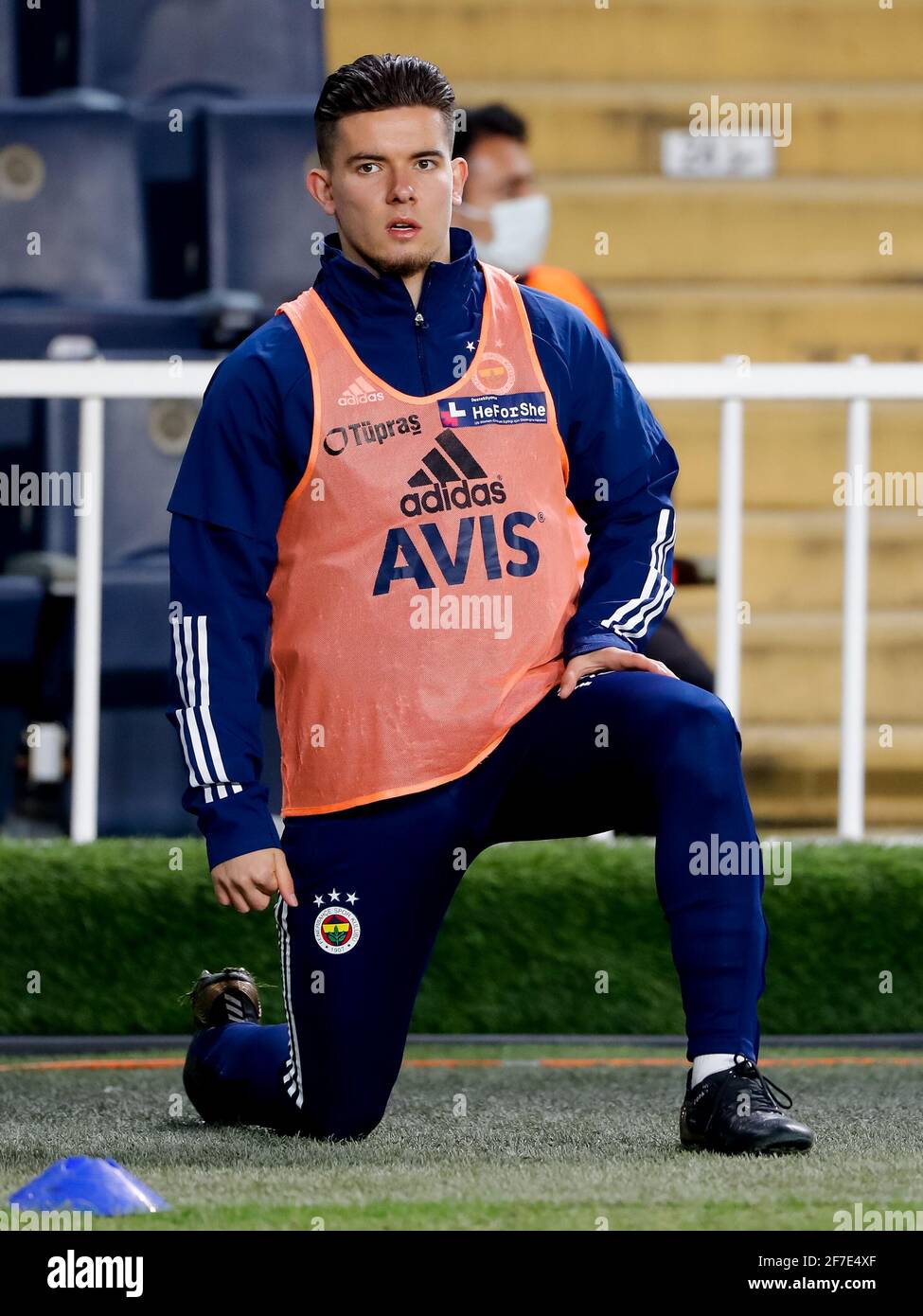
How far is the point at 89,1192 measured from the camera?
8.26 feet

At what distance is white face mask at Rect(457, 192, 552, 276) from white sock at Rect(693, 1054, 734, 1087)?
10.2ft

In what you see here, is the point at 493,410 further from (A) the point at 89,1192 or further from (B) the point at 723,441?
(B) the point at 723,441

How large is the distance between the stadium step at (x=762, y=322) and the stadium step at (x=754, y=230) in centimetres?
8

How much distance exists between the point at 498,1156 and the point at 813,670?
4.06 m

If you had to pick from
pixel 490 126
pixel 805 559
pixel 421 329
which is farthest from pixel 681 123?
pixel 421 329

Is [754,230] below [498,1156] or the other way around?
the other way around

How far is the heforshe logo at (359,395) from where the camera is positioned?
126 inches

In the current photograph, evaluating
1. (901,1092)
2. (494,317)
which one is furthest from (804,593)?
(494,317)

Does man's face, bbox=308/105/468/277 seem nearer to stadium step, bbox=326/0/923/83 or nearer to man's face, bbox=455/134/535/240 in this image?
man's face, bbox=455/134/535/240

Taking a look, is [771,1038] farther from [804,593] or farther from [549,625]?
[804,593]

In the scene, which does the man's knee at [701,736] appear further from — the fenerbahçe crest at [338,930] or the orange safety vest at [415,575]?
the fenerbahçe crest at [338,930]

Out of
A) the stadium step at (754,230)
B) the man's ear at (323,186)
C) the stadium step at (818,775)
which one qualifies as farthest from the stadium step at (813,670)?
the man's ear at (323,186)

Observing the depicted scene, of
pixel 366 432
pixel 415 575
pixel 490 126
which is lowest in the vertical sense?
pixel 415 575
